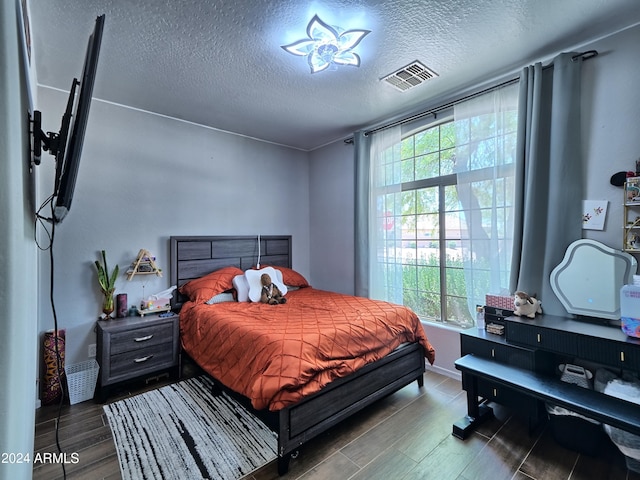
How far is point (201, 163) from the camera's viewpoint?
11.3ft

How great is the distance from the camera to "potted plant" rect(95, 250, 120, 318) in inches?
105

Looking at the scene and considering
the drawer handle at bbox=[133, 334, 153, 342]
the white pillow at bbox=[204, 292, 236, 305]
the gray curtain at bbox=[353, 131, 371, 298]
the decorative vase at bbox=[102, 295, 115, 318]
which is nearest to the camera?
the drawer handle at bbox=[133, 334, 153, 342]

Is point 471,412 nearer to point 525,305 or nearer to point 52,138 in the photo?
point 525,305

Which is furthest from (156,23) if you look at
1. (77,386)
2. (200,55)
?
(77,386)

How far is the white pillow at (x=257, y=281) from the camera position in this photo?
3.15 meters

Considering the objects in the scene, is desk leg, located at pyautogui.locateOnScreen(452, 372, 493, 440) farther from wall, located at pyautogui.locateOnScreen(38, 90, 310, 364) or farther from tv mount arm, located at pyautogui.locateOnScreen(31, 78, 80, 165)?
wall, located at pyautogui.locateOnScreen(38, 90, 310, 364)

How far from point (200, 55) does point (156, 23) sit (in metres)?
0.34

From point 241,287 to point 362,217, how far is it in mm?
1585

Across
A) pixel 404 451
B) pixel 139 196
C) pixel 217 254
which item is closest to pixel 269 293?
pixel 217 254

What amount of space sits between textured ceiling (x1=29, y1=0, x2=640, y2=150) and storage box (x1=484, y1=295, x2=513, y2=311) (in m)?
1.83

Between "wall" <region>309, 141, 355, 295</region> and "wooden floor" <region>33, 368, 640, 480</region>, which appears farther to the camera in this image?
"wall" <region>309, 141, 355, 295</region>

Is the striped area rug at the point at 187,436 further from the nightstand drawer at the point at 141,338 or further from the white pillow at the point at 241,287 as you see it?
the white pillow at the point at 241,287

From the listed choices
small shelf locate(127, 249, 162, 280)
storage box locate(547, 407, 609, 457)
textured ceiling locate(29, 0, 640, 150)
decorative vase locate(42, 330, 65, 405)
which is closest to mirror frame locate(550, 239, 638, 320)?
storage box locate(547, 407, 609, 457)

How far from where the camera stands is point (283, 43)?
2.03 meters
